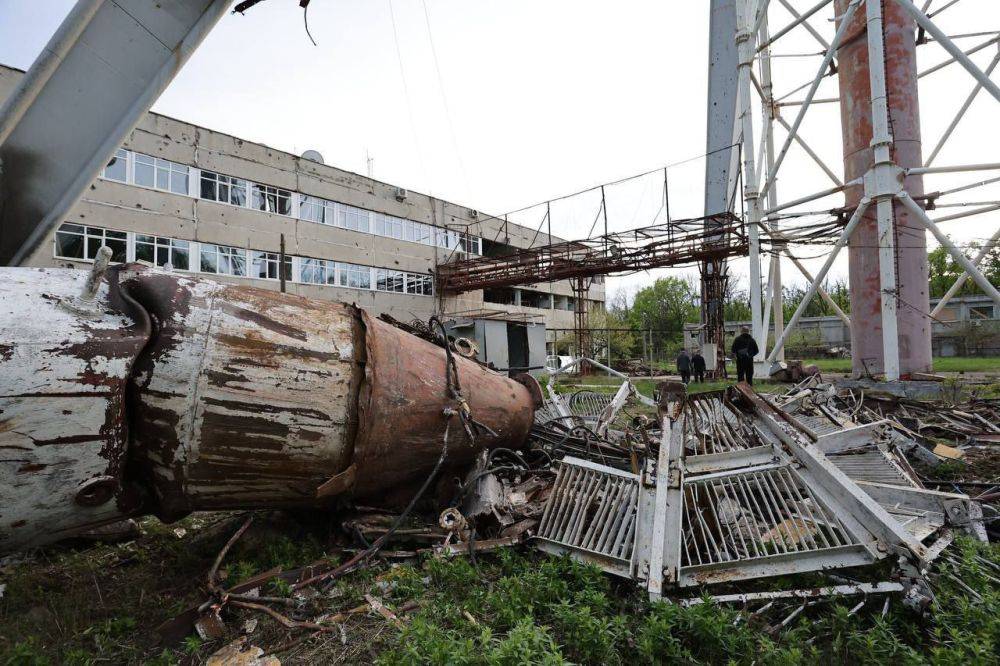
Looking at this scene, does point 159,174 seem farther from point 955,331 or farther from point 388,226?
point 955,331

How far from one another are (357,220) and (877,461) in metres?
18.7

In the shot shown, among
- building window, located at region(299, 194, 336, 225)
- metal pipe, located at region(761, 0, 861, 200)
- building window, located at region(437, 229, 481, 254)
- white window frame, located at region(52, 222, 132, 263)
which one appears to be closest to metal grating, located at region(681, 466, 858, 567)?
metal pipe, located at region(761, 0, 861, 200)

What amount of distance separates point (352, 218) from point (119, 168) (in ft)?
24.6

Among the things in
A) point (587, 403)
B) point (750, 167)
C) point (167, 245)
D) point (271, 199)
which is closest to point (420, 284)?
point (271, 199)

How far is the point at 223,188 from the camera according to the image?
15375 millimetres

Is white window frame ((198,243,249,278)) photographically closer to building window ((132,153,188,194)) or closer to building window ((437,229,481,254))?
building window ((132,153,188,194))

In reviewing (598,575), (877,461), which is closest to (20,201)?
(598,575)

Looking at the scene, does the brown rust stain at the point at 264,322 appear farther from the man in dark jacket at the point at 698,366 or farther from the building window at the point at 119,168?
the building window at the point at 119,168

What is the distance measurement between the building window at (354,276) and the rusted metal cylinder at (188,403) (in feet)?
53.6

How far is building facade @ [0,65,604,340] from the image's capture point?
1314 centimetres

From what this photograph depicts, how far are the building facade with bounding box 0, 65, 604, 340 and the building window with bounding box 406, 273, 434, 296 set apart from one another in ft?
0.15

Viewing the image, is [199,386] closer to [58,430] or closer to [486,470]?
[58,430]

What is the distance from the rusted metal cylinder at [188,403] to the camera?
1.94 m

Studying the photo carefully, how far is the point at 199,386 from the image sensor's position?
2.23 m
